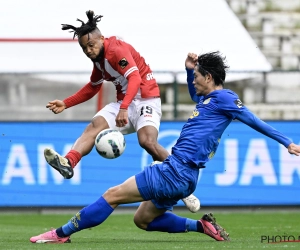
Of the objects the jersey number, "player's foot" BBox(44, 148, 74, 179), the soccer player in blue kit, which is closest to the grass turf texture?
the soccer player in blue kit

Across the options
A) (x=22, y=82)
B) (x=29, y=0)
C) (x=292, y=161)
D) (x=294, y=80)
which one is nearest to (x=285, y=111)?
(x=294, y=80)

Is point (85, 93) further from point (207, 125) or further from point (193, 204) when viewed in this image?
point (207, 125)

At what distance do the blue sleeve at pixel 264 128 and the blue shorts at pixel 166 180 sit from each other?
2.44 ft

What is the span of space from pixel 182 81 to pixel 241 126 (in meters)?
1.53

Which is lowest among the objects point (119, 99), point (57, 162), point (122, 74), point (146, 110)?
point (57, 162)

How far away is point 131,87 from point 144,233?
7.42 ft

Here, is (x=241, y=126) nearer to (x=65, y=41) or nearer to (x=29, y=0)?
(x=65, y=41)

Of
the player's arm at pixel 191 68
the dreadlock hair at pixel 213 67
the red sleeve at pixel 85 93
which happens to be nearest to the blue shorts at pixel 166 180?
the dreadlock hair at pixel 213 67

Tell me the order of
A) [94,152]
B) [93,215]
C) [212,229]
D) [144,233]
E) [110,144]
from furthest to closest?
[94,152] < [144,233] < [110,144] < [212,229] < [93,215]

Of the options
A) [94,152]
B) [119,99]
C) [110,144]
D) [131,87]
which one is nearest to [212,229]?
[110,144]

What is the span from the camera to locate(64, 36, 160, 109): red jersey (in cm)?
1020

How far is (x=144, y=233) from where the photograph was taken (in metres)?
11.5

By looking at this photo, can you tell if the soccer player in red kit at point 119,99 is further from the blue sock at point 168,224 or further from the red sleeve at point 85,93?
the blue sock at point 168,224

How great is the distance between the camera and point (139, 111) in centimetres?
1076
